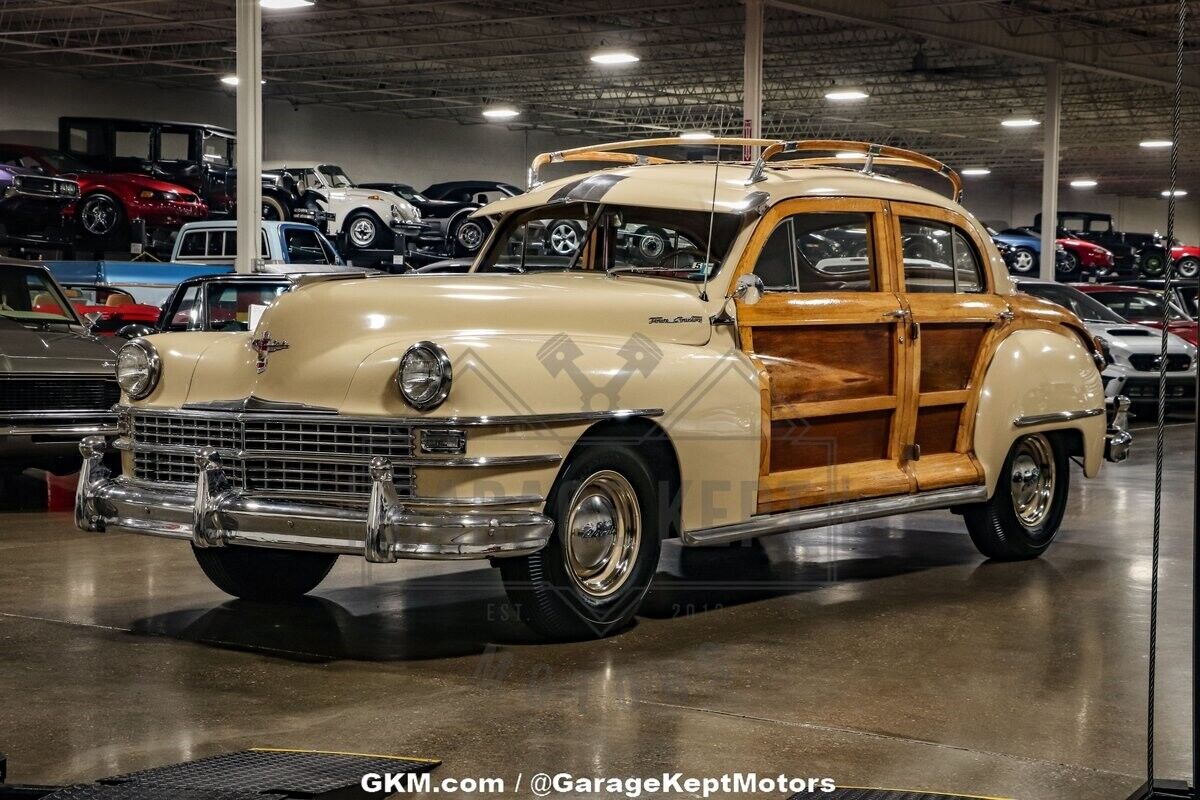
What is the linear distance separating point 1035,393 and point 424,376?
3768mm

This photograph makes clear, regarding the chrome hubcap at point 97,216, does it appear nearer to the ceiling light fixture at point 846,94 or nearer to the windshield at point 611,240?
the windshield at point 611,240

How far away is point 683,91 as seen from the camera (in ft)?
118

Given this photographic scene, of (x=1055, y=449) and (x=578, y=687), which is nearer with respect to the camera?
(x=578, y=687)

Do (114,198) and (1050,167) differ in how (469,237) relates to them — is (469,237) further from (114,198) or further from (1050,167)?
(1050,167)

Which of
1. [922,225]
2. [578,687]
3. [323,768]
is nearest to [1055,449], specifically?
[922,225]

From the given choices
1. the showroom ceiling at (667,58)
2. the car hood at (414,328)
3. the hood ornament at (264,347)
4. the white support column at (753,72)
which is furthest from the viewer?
the showroom ceiling at (667,58)

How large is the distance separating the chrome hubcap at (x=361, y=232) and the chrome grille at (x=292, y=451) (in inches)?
761

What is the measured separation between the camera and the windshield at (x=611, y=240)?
672 cm

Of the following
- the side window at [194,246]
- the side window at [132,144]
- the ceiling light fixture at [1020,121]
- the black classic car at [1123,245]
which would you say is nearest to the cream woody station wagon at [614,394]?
the side window at [194,246]

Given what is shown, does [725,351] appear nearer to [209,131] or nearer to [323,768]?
[323,768]

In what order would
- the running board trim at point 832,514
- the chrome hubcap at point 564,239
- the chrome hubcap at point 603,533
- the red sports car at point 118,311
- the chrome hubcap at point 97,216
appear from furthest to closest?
the chrome hubcap at point 97,216 < the red sports car at point 118,311 < the chrome hubcap at point 564,239 < the running board trim at point 832,514 < the chrome hubcap at point 603,533

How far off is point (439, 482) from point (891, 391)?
2.59 m

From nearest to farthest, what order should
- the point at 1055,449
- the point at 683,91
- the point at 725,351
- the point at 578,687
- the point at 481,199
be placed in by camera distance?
1. the point at 578,687
2. the point at 725,351
3. the point at 1055,449
4. the point at 481,199
5. the point at 683,91

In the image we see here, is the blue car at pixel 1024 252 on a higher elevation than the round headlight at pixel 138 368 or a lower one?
higher
